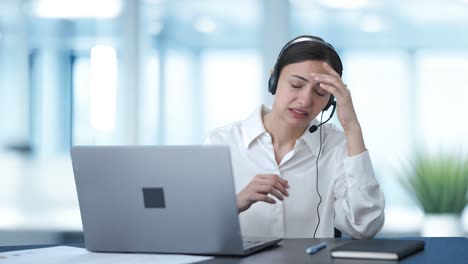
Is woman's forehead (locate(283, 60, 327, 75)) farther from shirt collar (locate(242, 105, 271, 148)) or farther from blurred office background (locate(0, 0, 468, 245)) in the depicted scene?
blurred office background (locate(0, 0, 468, 245))

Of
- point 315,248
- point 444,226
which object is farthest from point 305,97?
point 444,226

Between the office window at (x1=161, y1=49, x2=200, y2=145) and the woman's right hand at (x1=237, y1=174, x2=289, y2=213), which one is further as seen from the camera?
the office window at (x1=161, y1=49, x2=200, y2=145)

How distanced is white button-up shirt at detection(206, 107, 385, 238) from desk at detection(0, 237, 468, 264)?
0.24 metres

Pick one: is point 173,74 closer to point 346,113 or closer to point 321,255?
point 346,113

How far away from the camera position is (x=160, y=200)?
1688mm

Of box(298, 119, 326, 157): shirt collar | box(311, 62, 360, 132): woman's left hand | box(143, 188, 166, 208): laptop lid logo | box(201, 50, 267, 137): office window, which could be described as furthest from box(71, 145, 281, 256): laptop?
box(201, 50, 267, 137): office window

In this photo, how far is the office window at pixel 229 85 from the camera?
4.97 m

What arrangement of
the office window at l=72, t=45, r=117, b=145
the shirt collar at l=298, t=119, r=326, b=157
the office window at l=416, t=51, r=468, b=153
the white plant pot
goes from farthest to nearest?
the office window at l=72, t=45, r=117, b=145 < the office window at l=416, t=51, r=468, b=153 < the white plant pot < the shirt collar at l=298, t=119, r=326, b=157

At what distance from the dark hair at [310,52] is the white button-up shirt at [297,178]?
0.78 ft

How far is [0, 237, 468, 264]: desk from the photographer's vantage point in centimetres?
158

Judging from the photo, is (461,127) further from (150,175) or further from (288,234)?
(150,175)

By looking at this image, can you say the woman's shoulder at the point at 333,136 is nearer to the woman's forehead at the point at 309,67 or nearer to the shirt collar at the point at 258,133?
the shirt collar at the point at 258,133

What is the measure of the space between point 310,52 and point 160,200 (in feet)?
2.39

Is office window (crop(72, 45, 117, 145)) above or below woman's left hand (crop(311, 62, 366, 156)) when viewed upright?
above
